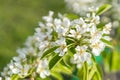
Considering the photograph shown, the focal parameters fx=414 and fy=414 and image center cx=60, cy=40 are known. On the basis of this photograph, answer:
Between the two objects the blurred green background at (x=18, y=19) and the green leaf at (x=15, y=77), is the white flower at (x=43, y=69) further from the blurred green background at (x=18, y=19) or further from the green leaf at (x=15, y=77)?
the blurred green background at (x=18, y=19)

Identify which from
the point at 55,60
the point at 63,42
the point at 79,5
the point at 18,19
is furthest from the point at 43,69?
the point at 18,19

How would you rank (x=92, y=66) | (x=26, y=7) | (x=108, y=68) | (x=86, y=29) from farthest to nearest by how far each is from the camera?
(x=26, y=7) < (x=108, y=68) < (x=92, y=66) < (x=86, y=29)

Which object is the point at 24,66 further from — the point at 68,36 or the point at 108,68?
the point at 108,68

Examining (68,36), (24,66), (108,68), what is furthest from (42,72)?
(108,68)

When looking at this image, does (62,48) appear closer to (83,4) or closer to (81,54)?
(81,54)

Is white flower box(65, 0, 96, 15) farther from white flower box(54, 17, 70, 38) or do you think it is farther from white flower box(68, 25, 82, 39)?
white flower box(68, 25, 82, 39)

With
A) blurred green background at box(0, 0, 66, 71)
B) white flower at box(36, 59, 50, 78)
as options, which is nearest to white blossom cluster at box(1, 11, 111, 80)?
white flower at box(36, 59, 50, 78)
